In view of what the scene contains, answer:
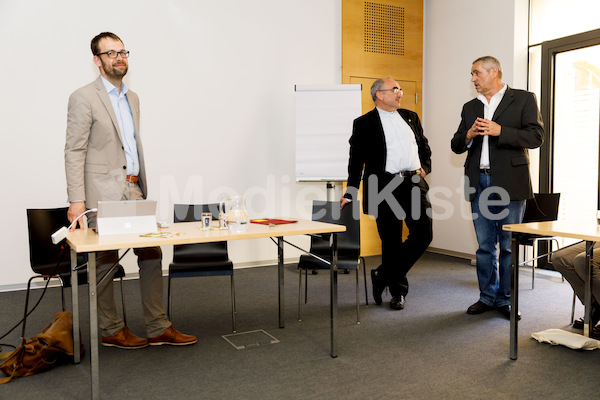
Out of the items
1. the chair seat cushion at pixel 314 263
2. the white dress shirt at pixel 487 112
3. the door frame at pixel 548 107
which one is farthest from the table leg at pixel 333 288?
the door frame at pixel 548 107

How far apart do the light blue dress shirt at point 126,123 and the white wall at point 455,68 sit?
13.7ft

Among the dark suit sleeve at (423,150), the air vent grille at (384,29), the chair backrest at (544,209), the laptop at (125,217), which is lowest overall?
the chair backrest at (544,209)

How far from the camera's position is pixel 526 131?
3.49 metres

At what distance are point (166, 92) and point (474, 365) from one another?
4038 millimetres

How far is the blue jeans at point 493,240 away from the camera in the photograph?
3.60 meters

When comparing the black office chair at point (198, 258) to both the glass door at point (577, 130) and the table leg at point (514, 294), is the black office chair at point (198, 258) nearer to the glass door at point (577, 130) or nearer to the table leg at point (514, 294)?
the table leg at point (514, 294)

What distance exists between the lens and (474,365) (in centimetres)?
269

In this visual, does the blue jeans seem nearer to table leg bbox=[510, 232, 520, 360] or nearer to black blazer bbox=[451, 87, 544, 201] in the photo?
black blazer bbox=[451, 87, 544, 201]

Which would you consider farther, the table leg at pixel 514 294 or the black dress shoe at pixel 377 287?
the black dress shoe at pixel 377 287

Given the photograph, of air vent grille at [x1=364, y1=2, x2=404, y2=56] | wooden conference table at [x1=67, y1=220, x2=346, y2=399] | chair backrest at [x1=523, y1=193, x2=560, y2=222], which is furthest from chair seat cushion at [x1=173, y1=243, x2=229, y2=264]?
air vent grille at [x1=364, y1=2, x2=404, y2=56]

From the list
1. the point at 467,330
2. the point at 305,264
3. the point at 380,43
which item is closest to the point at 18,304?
the point at 305,264

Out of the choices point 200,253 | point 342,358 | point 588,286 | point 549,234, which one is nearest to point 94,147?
point 200,253

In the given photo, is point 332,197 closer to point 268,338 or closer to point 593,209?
point 593,209

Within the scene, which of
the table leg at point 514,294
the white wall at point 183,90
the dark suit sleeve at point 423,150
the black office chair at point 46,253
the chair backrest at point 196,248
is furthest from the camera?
the white wall at point 183,90
